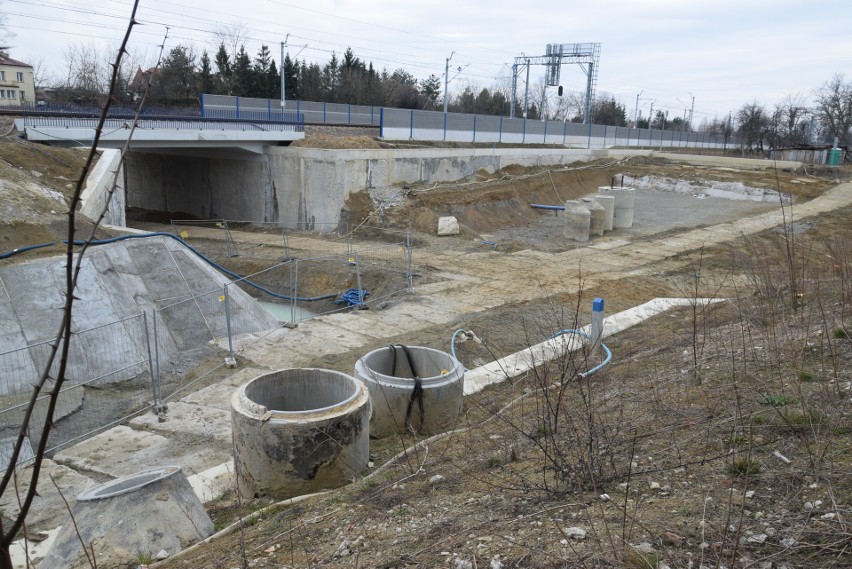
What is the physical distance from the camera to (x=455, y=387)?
801 cm

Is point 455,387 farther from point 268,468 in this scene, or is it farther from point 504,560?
point 504,560

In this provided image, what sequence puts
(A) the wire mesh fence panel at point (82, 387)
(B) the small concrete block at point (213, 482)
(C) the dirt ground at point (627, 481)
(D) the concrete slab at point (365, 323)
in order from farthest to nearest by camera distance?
(D) the concrete slab at point (365, 323) → (A) the wire mesh fence panel at point (82, 387) → (B) the small concrete block at point (213, 482) → (C) the dirt ground at point (627, 481)

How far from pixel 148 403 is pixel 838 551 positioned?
920cm

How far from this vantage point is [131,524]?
194 inches

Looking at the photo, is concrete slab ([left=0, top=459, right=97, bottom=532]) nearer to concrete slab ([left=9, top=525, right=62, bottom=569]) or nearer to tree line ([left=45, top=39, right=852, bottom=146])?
concrete slab ([left=9, top=525, right=62, bottom=569])

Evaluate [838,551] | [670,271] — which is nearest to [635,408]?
[838,551]

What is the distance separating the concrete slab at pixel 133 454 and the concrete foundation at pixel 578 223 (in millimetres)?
19390

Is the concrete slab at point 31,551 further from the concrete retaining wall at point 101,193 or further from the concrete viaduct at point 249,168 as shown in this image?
the concrete viaduct at point 249,168

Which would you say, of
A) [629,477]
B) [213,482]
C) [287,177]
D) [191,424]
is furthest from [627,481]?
[287,177]

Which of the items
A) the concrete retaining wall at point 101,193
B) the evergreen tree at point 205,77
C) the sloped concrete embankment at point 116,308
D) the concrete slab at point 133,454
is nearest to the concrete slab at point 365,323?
the sloped concrete embankment at point 116,308

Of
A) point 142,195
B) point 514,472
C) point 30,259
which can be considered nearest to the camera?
point 514,472

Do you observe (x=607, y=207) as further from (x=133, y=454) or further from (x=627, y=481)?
(x=627, y=481)

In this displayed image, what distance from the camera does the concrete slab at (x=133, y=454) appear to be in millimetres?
7555

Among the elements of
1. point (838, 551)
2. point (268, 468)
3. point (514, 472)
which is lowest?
point (268, 468)
